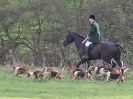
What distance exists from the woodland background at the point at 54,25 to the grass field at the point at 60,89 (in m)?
11.5

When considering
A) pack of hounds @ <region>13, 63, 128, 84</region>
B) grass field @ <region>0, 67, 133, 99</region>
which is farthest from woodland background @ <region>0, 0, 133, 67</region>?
grass field @ <region>0, 67, 133, 99</region>

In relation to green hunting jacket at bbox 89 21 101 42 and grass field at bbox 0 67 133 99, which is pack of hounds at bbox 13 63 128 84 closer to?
grass field at bbox 0 67 133 99

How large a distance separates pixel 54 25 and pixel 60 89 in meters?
18.3

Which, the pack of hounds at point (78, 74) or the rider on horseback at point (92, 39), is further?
the rider on horseback at point (92, 39)

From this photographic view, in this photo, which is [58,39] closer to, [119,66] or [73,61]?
[73,61]

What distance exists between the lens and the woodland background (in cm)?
3058

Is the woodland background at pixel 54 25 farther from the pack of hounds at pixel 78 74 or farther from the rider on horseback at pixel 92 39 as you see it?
the pack of hounds at pixel 78 74

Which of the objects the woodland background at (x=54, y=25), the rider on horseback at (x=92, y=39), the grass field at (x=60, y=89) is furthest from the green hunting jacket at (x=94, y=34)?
the woodland background at (x=54, y=25)

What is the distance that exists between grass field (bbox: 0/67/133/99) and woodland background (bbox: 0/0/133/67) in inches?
454

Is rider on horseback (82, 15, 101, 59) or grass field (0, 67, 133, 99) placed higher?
rider on horseback (82, 15, 101, 59)

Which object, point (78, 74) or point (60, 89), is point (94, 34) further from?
point (60, 89)

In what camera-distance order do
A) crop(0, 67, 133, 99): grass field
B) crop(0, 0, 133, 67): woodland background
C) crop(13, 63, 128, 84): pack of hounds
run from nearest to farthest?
crop(0, 67, 133, 99): grass field, crop(13, 63, 128, 84): pack of hounds, crop(0, 0, 133, 67): woodland background

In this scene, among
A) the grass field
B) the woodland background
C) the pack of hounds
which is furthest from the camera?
the woodland background

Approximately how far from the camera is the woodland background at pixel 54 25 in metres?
30.6
